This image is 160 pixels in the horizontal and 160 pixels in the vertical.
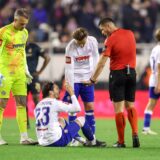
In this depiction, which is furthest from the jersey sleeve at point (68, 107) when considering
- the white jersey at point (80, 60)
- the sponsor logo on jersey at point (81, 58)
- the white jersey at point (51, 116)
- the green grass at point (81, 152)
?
the sponsor logo on jersey at point (81, 58)

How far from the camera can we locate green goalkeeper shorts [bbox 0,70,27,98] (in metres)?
14.5

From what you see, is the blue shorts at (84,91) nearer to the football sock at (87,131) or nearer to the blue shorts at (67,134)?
the football sock at (87,131)

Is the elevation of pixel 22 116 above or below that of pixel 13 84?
below

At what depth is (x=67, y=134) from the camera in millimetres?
13711

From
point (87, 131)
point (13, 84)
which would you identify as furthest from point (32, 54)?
point (87, 131)

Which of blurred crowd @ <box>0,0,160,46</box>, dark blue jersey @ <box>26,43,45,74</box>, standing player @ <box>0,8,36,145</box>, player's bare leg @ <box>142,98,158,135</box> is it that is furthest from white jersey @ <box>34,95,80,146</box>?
blurred crowd @ <box>0,0,160,46</box>

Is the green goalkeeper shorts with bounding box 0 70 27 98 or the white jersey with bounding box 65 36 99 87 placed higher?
the white jersey with bounding box 65 36 99 87

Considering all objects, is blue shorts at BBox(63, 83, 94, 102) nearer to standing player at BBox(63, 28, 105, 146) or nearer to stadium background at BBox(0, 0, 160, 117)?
standing player at BBox(63, 28, 105, 146)

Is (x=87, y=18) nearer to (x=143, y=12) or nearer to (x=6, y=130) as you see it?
(x=143, y=12)

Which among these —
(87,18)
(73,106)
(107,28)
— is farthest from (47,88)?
(87,18)

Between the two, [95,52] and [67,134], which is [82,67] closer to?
[95,52]

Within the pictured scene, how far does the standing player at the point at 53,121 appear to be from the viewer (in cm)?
1359

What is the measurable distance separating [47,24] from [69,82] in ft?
45.2

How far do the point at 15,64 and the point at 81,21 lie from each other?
13.8m
